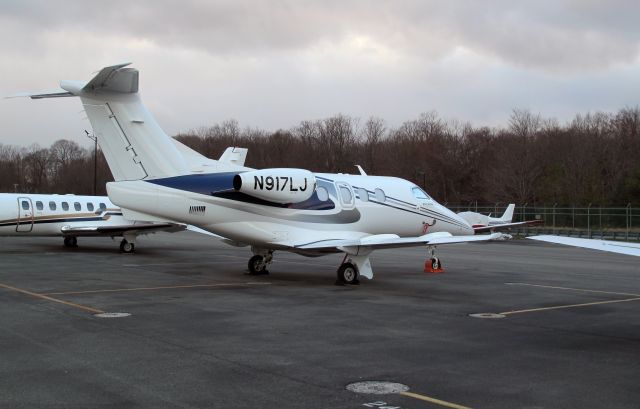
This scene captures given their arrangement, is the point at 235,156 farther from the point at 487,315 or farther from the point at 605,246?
the point at 605,246

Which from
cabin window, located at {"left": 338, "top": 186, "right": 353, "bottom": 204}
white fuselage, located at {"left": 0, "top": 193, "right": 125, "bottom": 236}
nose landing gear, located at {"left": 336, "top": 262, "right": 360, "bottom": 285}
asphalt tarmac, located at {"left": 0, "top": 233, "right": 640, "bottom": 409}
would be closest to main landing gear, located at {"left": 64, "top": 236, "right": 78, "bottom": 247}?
white fuselage, located at {"left": 0, "top": 193, "right": 125, "bottom": 236}

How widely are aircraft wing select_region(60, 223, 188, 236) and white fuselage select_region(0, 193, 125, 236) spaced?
43 centimetres

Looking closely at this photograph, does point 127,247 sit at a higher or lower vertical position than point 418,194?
lower

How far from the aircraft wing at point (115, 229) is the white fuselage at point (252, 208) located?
40.0ft

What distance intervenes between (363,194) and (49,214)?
57.4 feet

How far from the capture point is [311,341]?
9.59 m

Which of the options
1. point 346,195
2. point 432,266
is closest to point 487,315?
point 346,195

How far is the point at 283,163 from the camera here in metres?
99.3

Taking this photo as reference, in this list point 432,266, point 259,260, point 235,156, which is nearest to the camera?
point 259,260

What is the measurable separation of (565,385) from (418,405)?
74.9 inches

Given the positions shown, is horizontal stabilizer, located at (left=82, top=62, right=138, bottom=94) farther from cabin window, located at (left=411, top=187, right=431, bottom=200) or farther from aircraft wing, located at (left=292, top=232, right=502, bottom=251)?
cabin window, located at (left=411, top=187, right=431, bottom=200)

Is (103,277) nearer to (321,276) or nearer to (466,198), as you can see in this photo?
(321,276)

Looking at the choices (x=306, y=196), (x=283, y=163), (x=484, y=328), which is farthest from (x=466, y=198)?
(x=484, y=328)

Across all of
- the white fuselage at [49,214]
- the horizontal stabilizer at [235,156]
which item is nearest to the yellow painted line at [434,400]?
the white fuselage at [49,214]
